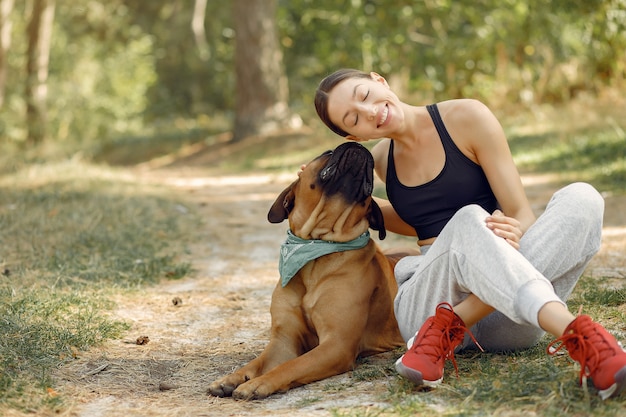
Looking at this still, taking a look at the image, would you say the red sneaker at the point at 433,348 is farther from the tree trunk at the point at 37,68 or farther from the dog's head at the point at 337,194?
the tree trunk at the point at 37,68

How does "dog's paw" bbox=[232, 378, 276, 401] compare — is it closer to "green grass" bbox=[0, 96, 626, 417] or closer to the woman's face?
"green grass" bbox=[0, 96, 626, 417]

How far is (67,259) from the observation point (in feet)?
17.2

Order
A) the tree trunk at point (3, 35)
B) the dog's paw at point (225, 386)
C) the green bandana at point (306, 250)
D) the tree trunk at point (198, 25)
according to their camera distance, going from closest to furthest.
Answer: the dog's paw at point (225, 386), the green bandana at point (306, 250), the tree trunk at point (3, 35), the tree trunk at point (198, 25)

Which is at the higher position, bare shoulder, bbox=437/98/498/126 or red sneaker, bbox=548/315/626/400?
bare shoulder, bbox=437/98/498/126

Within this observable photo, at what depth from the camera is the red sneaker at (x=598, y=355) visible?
2418 mm

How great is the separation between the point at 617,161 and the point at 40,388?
7278 millimetres


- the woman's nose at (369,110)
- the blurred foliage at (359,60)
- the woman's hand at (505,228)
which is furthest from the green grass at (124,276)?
the blurred foliage at (359,60)

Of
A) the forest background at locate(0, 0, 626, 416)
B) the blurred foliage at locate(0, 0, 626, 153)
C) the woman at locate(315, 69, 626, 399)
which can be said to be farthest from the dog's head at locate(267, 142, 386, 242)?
the blurred foliage at locate(0, 0, 626, 153)

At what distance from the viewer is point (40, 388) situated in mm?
2945

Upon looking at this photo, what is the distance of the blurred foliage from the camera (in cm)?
1347

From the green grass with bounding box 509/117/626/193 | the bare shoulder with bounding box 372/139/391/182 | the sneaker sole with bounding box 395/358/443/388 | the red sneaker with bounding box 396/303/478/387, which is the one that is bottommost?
the sneaker sole with bounding box 395/358/443/388

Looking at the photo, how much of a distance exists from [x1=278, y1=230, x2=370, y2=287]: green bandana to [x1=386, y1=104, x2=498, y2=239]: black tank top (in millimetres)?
272

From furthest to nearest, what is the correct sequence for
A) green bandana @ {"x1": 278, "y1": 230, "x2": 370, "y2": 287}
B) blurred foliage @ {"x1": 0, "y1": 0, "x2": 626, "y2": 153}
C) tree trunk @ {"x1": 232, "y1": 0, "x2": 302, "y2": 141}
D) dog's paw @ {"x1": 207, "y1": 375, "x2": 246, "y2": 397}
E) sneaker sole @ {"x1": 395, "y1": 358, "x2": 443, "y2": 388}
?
tree trunk @ {"x1": 232, "y1": 0, "x2": 302, "y2": 141} < blurred foliage @ {"x1": 0, "y1": 0, "x2": 626, "y2": 153} < green bandana @ {"x1": 278, "y1": 230, "x2": 370, "y2": 287} < dog's paw @ {"x1": 207, "y1": 375, "x2": 246, "y2": 397} < sneaker sole @ {"x1": 395, "y1": 358, "x2": 443, "y2": 388}

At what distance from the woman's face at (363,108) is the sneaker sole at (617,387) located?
144 centimetres
